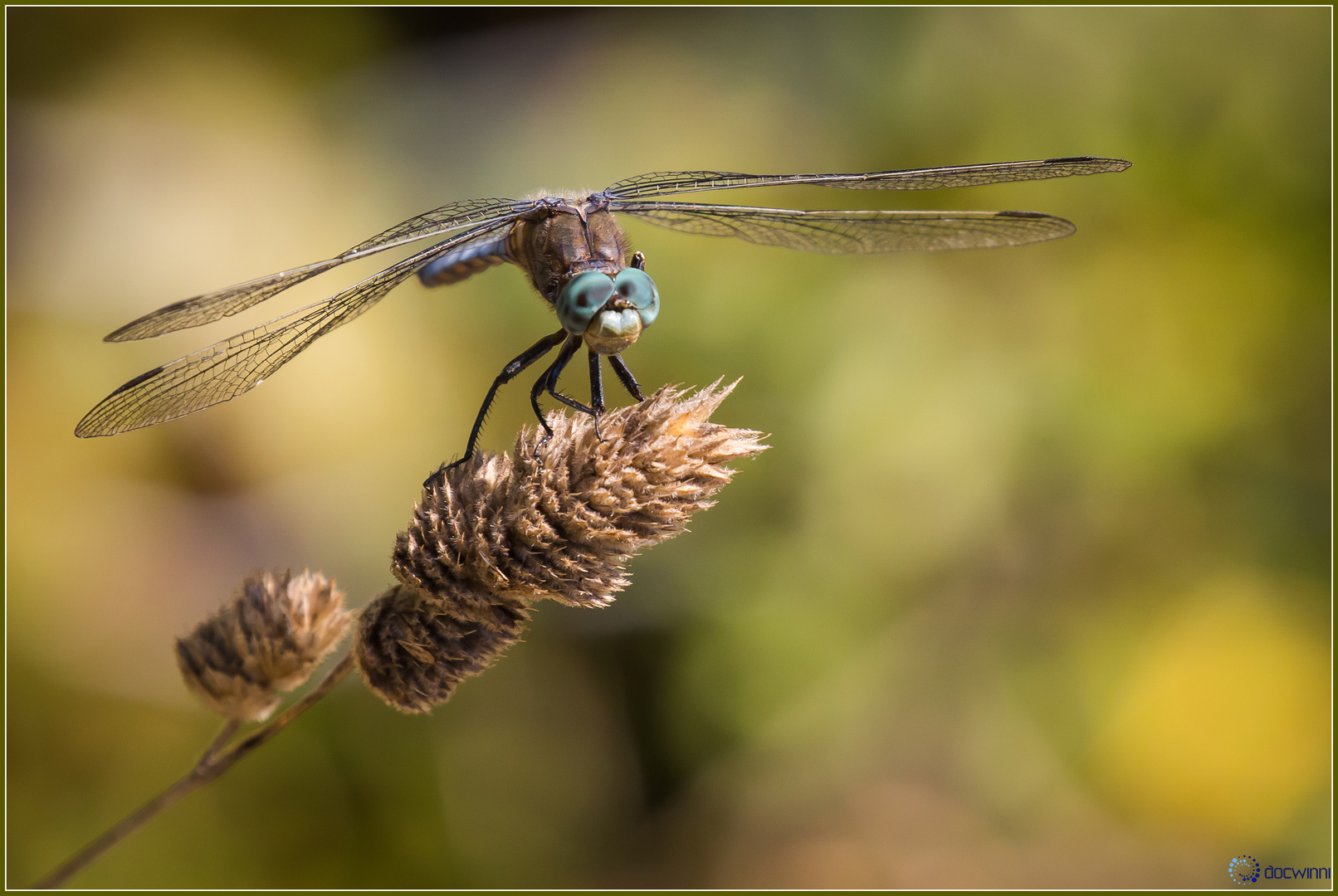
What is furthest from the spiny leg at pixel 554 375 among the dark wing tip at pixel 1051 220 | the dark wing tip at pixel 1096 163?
the dark wing tip at pixel 1096 163

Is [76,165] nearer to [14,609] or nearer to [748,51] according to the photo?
[14,609]

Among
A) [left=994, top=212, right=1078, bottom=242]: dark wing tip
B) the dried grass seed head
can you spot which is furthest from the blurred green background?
the dried grass seed head

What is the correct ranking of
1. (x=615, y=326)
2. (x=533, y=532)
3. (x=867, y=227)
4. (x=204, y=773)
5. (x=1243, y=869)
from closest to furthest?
(x=533, y=532) → (x=204, y=773) → (x=615, y=326) → (x=867, y=227) → (x=1243, y=869)

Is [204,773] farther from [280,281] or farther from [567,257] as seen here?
[567,257]

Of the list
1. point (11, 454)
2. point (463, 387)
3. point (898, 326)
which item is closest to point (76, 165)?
point (11, 454)

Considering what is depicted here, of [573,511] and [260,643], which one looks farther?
[260,643]

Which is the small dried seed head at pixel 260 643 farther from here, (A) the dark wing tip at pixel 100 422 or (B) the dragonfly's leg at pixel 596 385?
(B) the dragonfly's leg at pixel 596 385

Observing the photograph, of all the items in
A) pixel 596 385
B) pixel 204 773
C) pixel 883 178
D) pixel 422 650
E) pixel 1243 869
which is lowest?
pixel 1243 869

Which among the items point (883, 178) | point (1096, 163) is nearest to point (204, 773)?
point (883, 178)

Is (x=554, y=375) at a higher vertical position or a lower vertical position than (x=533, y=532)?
higher
